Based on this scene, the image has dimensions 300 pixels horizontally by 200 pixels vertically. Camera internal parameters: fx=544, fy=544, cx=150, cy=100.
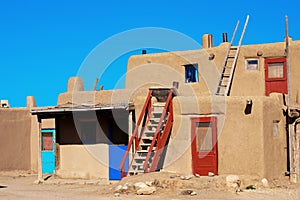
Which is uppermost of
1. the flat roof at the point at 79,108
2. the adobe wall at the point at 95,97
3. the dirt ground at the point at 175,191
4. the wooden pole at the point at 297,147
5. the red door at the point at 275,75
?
the red door at the point at 275,75

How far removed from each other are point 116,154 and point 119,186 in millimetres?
4410

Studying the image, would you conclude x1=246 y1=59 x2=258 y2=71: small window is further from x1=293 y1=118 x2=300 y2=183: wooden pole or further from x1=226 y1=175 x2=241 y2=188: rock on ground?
x1=226 y1=175 x2=241 y2=188: rock on ground

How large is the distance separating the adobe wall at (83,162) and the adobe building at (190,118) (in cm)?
4

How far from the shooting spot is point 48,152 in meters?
27.6

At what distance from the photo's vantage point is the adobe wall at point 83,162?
850 inches

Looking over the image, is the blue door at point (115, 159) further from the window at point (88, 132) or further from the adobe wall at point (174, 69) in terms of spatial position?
the adobe wall at point (174, 69)

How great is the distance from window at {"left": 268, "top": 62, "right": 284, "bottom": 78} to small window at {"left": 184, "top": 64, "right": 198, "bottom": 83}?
10.8 feet

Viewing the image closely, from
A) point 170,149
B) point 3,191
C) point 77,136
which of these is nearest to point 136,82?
point 77,136

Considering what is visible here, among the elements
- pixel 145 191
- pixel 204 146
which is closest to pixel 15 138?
pixel 204 146

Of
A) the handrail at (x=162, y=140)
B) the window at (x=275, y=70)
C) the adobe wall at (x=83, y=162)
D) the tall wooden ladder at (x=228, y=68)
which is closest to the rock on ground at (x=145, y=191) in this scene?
the handrail at (x=162, y=140)

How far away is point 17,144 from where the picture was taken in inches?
1153

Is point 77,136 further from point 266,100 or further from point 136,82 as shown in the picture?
point 266,100

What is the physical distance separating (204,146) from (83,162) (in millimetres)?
5894

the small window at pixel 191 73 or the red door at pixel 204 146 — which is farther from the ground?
the small window at pixel 191 73
